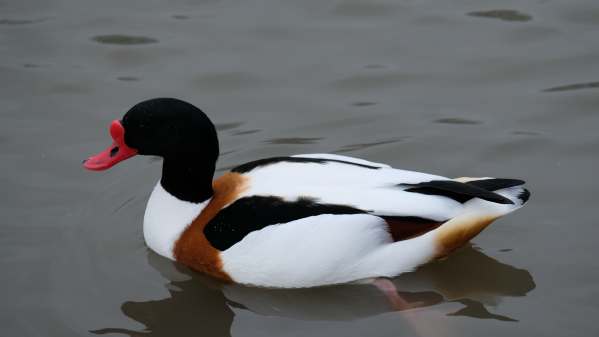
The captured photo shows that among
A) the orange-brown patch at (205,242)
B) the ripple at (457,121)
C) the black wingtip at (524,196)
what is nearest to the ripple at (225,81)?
the ripple at (457,121)

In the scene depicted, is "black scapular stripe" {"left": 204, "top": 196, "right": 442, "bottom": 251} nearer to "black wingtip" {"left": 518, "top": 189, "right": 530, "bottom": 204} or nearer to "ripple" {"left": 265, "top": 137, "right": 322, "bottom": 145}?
"black wingtip" {"left": 518, "top": 189, "right": 530, "bottom": 204}

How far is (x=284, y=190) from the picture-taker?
5.96 metres

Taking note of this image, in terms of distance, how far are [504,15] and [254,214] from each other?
4.44 m

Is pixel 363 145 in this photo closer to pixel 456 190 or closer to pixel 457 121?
pixel 457 121

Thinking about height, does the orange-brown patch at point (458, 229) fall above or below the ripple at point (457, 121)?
below

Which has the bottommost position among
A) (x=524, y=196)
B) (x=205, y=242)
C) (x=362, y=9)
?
(x=205, y=242)

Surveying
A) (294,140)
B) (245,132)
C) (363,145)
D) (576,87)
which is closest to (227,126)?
(245,132)

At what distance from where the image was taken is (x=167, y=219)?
629cm

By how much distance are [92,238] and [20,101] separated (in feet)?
7.10

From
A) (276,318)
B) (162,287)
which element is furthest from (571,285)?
(162,287)

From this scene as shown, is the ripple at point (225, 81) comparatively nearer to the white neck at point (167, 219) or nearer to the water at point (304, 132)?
the water at point (304, 132)

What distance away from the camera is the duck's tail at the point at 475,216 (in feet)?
19.7

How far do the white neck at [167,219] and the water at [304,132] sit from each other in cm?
23

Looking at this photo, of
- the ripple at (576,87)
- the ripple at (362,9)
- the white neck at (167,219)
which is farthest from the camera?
the ripple at (362,9)
